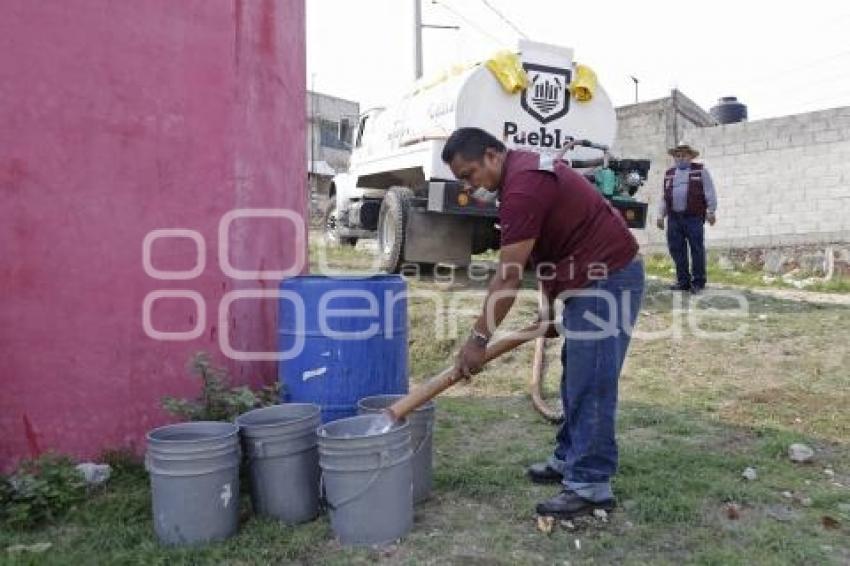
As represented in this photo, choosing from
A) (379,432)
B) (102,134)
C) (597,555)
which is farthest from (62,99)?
(597,555)

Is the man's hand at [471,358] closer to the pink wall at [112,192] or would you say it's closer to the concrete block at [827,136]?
the pink wall at [112,192]

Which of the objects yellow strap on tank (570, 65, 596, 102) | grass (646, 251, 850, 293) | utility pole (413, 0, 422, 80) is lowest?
grass (646, 251, 850, 293)

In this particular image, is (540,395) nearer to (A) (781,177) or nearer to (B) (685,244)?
(B) (685,244)

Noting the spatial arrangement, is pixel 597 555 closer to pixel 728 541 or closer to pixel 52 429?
pixel 728 541

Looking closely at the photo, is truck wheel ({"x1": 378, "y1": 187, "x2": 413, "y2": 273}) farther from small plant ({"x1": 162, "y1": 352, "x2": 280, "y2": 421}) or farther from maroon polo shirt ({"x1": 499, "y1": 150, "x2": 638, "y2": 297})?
maroon polo shirt ({"x1": 499, "y1": 150, "x2": 638, "y2": 297})

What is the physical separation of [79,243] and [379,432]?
5.82 feet

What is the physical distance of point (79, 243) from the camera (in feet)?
12.0

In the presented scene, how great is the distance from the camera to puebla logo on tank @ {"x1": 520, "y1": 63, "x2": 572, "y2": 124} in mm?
8445

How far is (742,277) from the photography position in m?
10.6

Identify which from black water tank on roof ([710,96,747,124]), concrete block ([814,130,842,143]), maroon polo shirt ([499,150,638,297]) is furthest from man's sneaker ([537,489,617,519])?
black water tank on roof ([710,96,747,124])

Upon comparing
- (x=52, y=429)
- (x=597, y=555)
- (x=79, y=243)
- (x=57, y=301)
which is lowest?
(x=597, y=555)

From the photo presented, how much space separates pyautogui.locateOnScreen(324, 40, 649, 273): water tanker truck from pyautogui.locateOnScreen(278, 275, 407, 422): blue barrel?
4056 mm

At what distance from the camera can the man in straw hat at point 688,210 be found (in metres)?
8.34

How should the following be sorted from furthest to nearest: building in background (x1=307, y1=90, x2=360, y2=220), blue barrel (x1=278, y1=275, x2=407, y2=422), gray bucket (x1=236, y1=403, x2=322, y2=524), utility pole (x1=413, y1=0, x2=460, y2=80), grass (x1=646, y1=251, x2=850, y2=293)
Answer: building in background (x1=307, y1=90, x2=360, y2=220) → utility pole (x1=413, y1=0, x2=460, y2=80) → grass (x1=646, y1=251, x2=850, y2=293) → blue barrel (x1=278, y1=275, x2=407, y2=422) → gray bucket (x1=236, y1=403, x2=322, y2=524)
